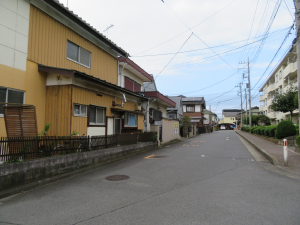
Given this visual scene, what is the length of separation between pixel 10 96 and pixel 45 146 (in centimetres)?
247

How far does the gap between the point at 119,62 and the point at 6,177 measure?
1086cm

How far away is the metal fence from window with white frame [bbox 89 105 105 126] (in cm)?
121

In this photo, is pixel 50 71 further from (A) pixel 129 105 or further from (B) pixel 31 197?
(A) pixel 129 105

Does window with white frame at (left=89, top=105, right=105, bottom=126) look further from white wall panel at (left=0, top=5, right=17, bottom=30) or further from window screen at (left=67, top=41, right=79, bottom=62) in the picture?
white wall panel at (left=0, top=5, right=17, bottom=30)

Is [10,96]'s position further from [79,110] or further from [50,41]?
[50,41]

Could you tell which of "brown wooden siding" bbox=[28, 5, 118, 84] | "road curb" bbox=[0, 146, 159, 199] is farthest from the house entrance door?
"road curb" bbox=[0, 146, 159, 199]

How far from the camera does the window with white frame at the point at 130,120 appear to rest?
43.4 ft

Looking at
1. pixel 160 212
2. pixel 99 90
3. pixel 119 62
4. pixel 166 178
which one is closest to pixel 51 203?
pixel 160 212

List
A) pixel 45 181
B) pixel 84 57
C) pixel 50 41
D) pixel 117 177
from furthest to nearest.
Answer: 1. pixel 84 57
2. pixel 50 41
3. pixel 117 177
4. pixel 45 181

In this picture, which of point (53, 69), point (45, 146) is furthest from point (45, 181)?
point (53, 69)

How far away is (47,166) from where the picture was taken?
635 centimetres

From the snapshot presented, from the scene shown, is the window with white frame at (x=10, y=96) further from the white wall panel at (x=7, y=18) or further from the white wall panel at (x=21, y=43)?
the white wall panel at (x=7, y=18)

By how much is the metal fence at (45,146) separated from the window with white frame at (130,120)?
118 inches

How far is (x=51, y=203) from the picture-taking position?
15.0 feet
